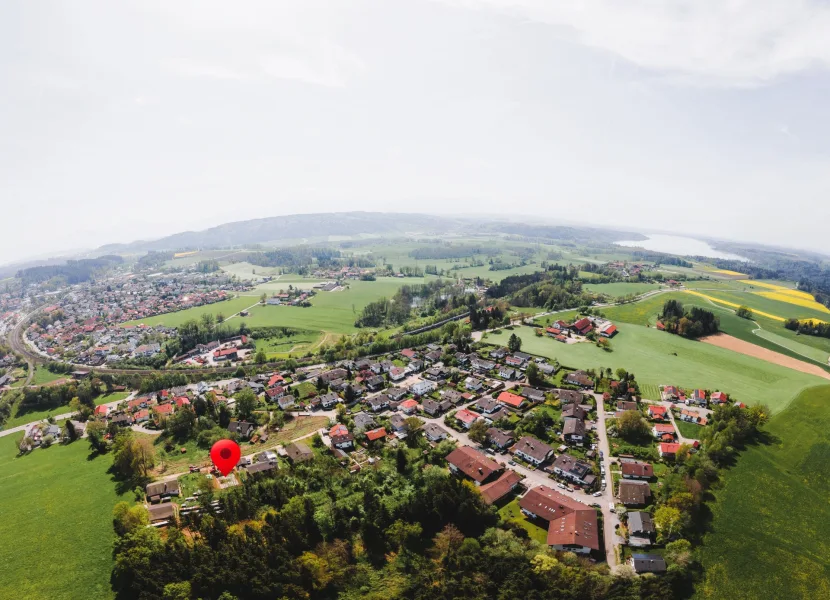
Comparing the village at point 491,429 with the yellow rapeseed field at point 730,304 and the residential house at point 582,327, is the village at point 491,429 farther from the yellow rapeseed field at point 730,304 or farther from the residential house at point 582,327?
the yellow rapeseed field at point 730,304

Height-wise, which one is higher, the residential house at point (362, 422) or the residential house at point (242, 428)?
the residential house at point (362, 422)

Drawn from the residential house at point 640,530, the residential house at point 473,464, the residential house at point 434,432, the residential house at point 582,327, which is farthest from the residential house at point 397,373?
the residential house at point 582,327

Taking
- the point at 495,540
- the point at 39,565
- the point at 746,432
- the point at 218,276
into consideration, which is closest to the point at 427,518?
the point at 495,540

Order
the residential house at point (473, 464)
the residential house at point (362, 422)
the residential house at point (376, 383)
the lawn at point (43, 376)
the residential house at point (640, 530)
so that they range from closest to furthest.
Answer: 1. the residential house at point (640, 530)
2. the residential house at point (473, 464)
3. the residential house at point (362, 422)
4. the residential house at point (376, 383)
5. the lawn at point (43, 376)

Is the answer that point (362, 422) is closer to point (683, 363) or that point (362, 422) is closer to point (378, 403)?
point (378, 403)

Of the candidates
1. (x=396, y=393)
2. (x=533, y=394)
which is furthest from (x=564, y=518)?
(x=396, y=393)

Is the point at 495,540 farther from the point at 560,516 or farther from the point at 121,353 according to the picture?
the point at 121,353
